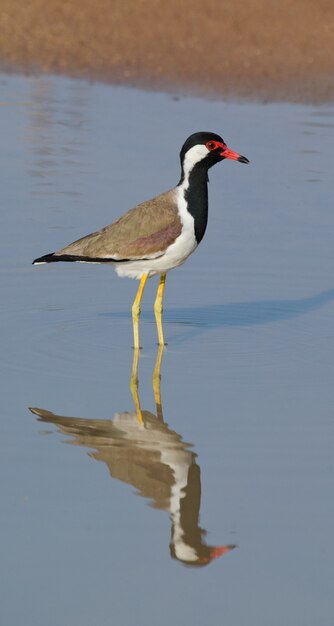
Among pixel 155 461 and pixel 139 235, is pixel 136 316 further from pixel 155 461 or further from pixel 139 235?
pixel 155 461

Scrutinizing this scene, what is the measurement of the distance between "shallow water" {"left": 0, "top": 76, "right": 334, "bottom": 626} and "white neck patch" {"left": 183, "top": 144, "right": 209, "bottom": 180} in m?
1.01

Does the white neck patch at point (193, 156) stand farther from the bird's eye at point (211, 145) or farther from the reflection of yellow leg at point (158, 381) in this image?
the reflection of yellow leg at point (158, 381)

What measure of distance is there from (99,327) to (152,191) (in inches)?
130

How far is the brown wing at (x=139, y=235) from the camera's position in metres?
9.09

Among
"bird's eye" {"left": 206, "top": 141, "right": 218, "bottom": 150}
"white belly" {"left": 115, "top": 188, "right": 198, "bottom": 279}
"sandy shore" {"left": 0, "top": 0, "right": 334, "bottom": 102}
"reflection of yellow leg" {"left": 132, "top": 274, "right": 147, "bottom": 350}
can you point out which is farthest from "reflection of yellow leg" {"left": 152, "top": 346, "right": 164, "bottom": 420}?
"sandy shore" {"left": 0, "top": 0, "right": 334, "bottom": 102}

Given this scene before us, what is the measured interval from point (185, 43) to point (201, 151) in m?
8.68

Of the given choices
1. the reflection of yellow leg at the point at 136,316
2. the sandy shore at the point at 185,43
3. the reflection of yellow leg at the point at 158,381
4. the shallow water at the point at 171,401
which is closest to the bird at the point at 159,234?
the reflection of yellow leg at the point at 136,316

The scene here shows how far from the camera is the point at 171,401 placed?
792 centimetres

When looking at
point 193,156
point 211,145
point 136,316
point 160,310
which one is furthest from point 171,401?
point 211,145

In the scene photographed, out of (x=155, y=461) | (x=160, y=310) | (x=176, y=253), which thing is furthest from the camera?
(x=160, y=310)

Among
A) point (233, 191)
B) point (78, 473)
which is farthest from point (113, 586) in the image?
point (233, 191)

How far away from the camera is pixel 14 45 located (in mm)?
18156

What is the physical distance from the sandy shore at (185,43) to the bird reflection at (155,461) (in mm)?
9357

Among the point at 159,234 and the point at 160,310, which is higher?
the point at 159,234
